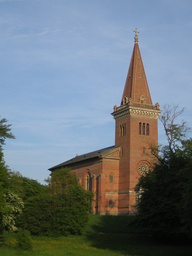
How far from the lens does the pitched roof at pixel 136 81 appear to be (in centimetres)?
7075

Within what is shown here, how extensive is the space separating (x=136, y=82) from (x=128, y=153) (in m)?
14.0

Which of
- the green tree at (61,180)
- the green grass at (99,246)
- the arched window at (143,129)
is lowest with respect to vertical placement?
the green grass at (99,246)

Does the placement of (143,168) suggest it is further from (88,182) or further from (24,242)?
(24,242)

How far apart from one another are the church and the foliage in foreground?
20988mm

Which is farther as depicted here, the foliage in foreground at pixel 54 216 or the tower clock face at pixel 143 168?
the tower clock face at pixel 143 168

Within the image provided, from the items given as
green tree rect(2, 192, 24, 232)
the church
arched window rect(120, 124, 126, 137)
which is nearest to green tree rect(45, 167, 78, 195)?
the church

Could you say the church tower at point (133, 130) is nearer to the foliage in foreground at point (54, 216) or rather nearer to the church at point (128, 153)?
the church at point (128, 153)

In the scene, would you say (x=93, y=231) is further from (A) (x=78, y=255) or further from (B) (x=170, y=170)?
(A) (x=78, y=255)

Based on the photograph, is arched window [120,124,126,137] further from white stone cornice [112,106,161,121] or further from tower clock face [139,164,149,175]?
Result: tower clock face [139,164,149,175]

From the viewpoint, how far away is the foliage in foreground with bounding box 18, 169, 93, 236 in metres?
44.1

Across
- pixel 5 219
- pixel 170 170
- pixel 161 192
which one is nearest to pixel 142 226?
pixel 161 192

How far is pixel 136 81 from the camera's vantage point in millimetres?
71625

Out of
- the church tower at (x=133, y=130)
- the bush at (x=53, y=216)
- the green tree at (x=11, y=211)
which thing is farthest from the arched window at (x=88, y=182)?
the green tree at (x=11, y=211)

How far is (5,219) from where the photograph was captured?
33.5 m
